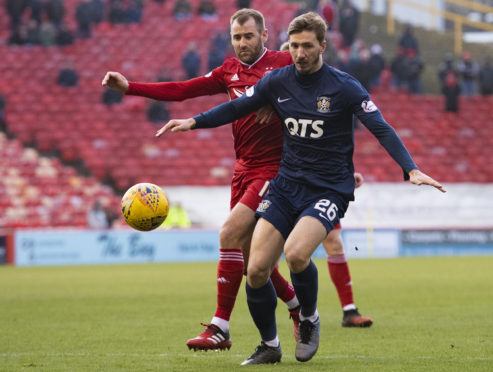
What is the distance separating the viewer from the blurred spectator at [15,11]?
28.3 m

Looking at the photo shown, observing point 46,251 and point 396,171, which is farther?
point 396,171

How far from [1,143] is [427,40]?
16.5 metres

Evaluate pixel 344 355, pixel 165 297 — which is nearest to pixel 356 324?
pixel 344 355

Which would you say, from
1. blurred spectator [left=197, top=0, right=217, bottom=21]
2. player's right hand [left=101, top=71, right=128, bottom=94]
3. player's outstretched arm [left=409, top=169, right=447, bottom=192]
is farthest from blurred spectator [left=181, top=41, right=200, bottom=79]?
player's outstretched arm [left=409, top=169, right=447, bottom=192]

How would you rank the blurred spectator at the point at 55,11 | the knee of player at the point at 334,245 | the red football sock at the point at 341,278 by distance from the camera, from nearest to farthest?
the red football sock at the point at 341,278, the knee of player at the point at 334,245, the blurred spectator at the point at 55,11

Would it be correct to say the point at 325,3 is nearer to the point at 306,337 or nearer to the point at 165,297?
the point at 165,297

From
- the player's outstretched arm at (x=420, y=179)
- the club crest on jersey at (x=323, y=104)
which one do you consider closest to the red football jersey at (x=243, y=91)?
the club crest on jersey at (x=323, y=104)

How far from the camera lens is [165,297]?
495 inches

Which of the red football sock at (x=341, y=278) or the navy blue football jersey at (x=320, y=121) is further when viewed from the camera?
the red football sock at (x=341, y=278)

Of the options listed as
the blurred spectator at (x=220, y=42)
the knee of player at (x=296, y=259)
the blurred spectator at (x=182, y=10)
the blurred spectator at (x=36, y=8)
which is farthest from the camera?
the blurred spectator at (x=182, y=10)

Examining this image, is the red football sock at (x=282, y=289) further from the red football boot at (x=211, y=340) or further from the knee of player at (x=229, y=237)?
the red football boot at (x=211, y=340)

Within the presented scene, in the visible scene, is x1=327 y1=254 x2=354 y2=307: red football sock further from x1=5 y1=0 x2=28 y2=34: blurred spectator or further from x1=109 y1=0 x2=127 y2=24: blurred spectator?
x1=5 y1=0 x2=28 y2=34: blurred spectator

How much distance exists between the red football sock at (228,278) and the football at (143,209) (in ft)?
2.06

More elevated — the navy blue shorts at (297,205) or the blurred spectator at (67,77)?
the blurred spectator at (67,77)
